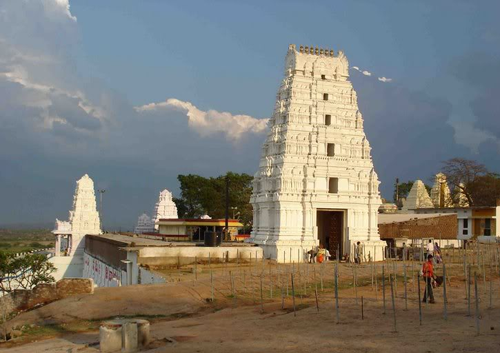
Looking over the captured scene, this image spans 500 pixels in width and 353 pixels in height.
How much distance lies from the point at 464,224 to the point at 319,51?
24718 mm

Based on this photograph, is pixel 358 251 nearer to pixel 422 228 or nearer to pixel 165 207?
pixel 422 228

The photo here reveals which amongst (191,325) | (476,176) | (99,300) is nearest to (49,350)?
(191,325)

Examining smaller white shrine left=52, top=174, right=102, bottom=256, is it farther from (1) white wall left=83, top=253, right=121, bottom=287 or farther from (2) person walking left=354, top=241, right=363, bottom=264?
(2) person walking left=354, top=241, right=363, bottom=264

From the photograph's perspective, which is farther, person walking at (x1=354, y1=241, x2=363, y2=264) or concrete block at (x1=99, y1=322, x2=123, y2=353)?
person walking at (x1=354, y1=241, x2=363, y2=264)

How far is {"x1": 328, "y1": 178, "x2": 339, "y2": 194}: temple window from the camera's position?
3816 centimetres

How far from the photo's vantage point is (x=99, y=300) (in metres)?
21.4

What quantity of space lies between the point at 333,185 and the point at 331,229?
388 centimetres

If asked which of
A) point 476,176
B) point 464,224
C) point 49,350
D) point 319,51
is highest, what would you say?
point 319,51

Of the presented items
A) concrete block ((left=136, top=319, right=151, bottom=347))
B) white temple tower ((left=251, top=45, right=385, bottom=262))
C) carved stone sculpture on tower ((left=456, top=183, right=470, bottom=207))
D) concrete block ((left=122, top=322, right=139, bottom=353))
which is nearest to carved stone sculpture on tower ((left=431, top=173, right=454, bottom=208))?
carved stone sculpture on tower ((left=456, top=183, right=470, bottom=207))

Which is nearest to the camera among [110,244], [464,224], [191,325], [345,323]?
[345,323]

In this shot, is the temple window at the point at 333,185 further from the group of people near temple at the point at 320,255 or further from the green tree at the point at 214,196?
the green tree at the point at 214,196

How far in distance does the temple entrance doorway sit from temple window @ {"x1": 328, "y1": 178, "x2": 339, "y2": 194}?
1.58 m

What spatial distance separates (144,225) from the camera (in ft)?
302

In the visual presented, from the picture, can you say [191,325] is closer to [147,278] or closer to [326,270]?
[147,278]
